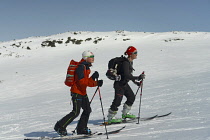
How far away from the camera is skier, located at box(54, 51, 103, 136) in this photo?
4.90m

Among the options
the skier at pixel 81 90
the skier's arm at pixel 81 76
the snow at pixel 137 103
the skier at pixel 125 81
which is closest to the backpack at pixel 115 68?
the skier at pixel 125 81

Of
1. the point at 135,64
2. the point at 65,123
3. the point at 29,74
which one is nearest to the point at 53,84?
the point at 29,74

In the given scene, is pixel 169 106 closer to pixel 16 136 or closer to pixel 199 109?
pixel 199 109

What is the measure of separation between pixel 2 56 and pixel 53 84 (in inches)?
721

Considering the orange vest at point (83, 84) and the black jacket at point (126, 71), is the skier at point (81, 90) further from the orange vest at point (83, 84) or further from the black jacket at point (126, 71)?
the black jacket at point (126, 71)

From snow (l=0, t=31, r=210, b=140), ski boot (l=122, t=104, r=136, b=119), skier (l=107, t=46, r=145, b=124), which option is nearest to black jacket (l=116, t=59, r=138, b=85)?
skier (l=107, t=46, r=145, b=124)

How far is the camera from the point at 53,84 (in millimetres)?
15617

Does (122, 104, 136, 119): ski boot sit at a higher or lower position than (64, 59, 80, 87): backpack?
lower

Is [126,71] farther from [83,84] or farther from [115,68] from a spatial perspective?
[83,84]

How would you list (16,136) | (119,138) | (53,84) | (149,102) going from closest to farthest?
1. (119,138)
2. (16,136)
3. (149,102)
4. (53,84)

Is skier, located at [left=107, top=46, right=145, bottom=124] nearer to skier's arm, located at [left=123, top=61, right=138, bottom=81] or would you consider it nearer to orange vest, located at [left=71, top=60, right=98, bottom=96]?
skier's arm, located at [left=123, top=61, right=138, bottom=81]

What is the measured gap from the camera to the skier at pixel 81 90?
4.90 meters

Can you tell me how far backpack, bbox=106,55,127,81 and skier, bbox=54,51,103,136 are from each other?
76 cm

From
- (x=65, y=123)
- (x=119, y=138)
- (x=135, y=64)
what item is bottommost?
(x=119, y=138)
